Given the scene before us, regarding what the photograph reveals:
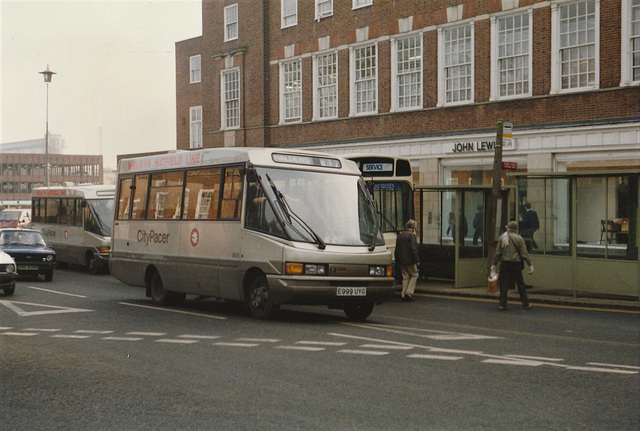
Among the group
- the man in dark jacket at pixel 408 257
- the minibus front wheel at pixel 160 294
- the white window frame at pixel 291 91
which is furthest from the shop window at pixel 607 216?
the white window frame at pixel 291 91

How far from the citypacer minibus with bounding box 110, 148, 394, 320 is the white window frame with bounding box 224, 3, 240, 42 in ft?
79.9

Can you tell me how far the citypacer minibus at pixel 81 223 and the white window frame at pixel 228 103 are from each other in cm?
1015

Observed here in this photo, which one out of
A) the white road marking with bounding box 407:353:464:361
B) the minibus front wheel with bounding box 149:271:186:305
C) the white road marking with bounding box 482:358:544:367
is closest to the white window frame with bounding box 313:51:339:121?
the minibus front wheel with bounding box 149:271:186:305

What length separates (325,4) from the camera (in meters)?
35.3

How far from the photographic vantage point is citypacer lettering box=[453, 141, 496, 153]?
2841 centimetres

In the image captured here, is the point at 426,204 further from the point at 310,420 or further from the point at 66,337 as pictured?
the point at 310,420

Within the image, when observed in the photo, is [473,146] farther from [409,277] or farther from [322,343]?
[322,343]

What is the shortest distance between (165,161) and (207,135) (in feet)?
80.6

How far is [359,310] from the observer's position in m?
14.8

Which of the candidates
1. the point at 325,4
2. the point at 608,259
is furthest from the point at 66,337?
the point at 325,4

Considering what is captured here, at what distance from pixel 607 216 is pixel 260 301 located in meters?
8.03

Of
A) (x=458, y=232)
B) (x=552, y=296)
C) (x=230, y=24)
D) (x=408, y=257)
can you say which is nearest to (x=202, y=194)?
(x=408, y=257)

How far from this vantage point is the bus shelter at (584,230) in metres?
17.9

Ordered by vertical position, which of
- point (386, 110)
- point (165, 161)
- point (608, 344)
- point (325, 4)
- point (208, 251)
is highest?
point (325, 4)
